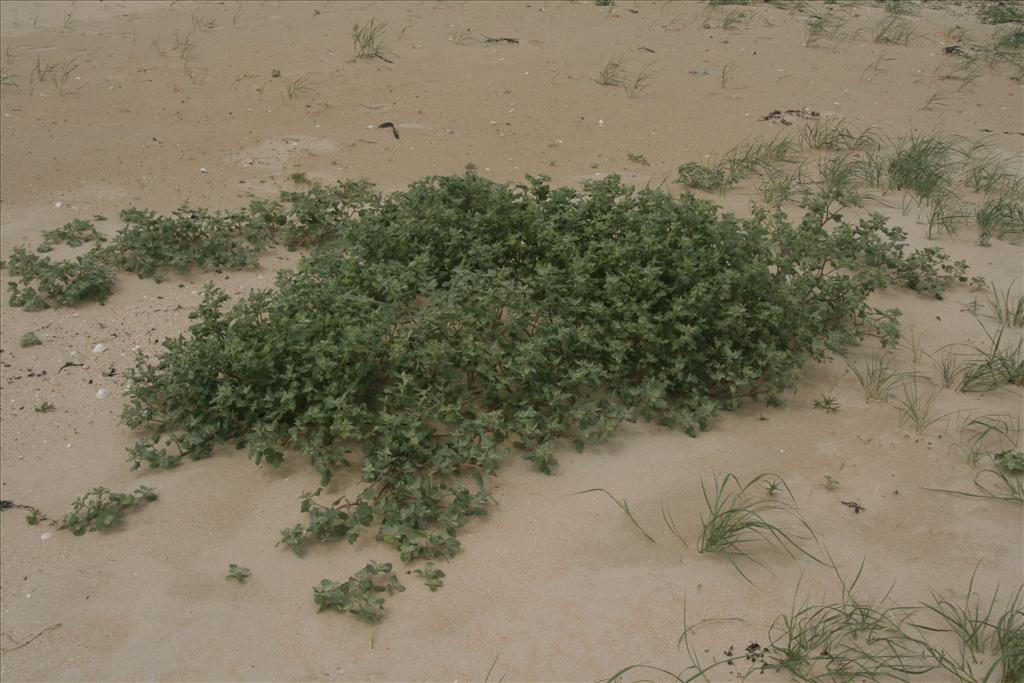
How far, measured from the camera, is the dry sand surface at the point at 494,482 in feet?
11.1

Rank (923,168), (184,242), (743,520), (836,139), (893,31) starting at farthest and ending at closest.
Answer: (893,31) < (836,139) < (923,168) < (184,242) < (743,520)

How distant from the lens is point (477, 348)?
4.41 m

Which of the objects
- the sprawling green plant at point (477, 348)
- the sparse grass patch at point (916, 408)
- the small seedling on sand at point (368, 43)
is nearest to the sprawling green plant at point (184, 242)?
the sprawling green plant at point (477, 348)

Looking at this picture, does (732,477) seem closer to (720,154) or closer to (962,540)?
(962,540)

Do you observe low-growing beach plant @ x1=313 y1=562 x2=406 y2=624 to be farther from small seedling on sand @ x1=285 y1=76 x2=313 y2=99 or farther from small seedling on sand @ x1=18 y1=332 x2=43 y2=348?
small seedling on sand @ x1=285 y1=76 x2=313 y2=99

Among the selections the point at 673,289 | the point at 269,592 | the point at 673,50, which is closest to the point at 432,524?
the point at 269,592

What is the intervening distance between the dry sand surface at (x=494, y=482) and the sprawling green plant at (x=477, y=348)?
14 centimetres

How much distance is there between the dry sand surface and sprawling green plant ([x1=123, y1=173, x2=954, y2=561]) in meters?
0.14

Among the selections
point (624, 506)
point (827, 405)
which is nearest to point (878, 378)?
point (827, 405)

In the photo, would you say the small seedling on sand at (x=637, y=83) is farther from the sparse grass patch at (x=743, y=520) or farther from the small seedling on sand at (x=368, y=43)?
the sparse grass patch at (x=743, y=520)

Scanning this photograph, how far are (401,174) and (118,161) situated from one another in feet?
6.73

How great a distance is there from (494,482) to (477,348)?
66 centimetres

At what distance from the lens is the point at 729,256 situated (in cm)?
484

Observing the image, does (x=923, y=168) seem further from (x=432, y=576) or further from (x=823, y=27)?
(x=432, y=576)
